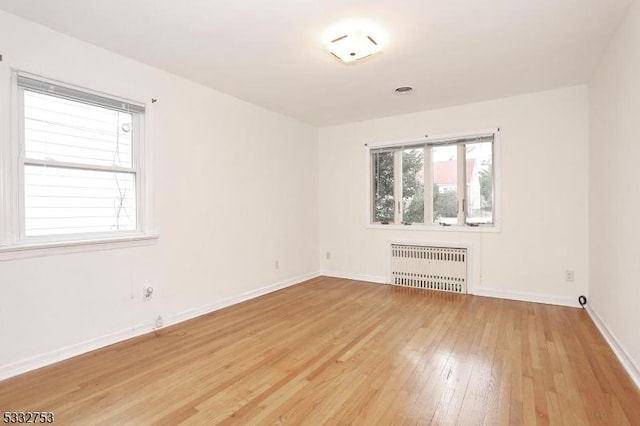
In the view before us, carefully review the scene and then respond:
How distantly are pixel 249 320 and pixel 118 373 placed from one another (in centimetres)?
129

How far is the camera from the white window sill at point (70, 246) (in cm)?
229

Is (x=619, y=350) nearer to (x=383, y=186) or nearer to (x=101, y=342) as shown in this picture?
(x=383, y=186)

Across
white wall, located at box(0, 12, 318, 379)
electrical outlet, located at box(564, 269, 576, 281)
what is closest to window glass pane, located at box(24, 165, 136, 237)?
white wall, located at box(0, 12, 318, 379)

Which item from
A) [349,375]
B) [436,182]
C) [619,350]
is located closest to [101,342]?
[349,375]

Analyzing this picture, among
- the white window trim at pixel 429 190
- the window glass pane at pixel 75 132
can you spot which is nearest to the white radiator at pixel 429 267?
the white window trim at pixel 429 190

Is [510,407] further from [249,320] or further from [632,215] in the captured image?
[249,320]

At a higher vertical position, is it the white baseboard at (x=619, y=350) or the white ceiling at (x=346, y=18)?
the white ceiling at (x=346, y=18)

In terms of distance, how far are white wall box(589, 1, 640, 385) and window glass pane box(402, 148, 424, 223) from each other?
1933 mm

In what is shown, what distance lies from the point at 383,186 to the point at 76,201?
3.87 meters

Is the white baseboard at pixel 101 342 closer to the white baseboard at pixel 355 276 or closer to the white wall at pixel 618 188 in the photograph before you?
the white baseboard at pixel 355 276

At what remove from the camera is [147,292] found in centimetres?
309

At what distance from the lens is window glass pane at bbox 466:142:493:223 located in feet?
14.1

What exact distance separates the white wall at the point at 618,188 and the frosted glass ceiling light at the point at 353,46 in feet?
5.64

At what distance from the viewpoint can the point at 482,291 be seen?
427 cm
